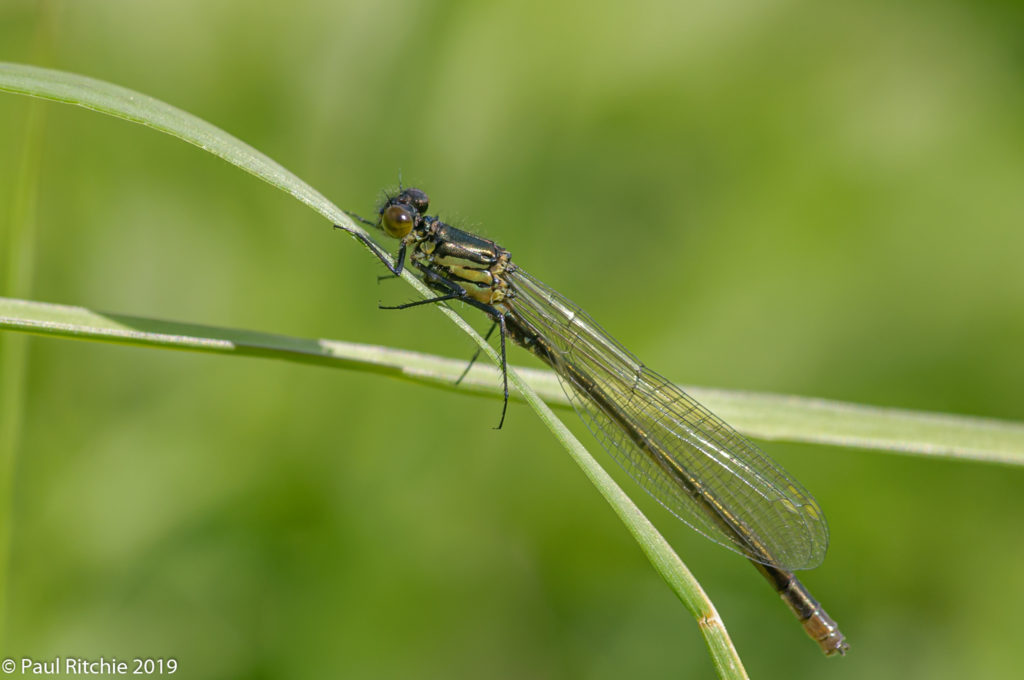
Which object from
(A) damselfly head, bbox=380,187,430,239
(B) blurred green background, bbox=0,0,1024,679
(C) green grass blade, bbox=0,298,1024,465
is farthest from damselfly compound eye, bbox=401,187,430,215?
(C) green grass blade, bbox=0,298,1024,465

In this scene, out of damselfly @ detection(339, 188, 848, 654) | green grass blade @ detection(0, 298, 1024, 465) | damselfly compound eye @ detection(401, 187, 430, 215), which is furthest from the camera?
damselfly compound eye @ detection(401, 187, 430, 215)

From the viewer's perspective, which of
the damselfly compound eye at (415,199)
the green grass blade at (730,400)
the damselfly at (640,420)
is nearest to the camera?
the green grass blade at (730,400)

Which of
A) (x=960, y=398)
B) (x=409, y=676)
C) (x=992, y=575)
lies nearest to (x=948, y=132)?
(x=960, y=398)

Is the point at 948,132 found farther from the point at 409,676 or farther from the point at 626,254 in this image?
the point at 409,676

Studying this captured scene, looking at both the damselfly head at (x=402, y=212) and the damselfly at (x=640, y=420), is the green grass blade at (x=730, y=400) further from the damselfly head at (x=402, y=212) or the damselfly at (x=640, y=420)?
the damselfly head at (x=402, y=212)

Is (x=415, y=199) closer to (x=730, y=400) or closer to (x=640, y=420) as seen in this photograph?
(x=640, y=420)

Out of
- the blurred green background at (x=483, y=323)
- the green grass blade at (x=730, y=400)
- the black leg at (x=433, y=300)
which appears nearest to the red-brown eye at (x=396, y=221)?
the black leg at (x=433, y=300)

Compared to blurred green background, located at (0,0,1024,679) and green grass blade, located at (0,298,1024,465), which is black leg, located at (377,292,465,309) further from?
blurred green background, located at (0,0,1024,679)

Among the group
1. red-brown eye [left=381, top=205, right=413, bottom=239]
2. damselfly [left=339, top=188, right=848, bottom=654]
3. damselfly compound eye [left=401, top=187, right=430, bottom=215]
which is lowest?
damselfly [left=339, top=188, right=848, bottom=654]
